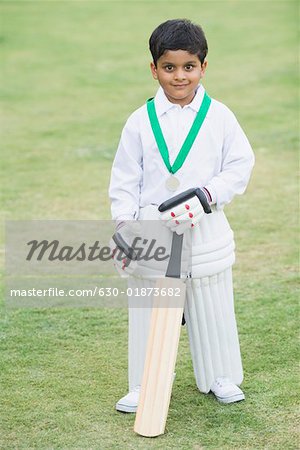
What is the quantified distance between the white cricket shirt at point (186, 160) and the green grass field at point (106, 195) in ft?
2.84

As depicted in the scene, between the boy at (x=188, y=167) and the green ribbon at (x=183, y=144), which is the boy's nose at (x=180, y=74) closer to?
the boy at (x=188, y=167)

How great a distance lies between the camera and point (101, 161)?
8469 millimetres

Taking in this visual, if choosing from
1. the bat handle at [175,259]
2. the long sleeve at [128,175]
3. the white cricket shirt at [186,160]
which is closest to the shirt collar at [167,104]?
the white cricket shirt at [186,160]

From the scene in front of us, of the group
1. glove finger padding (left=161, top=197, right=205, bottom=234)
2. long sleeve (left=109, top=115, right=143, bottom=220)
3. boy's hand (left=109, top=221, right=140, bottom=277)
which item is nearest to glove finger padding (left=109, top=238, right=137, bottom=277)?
boy's hand (left=109, top=221, right=140, bottom=277)

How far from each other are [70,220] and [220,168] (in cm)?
303

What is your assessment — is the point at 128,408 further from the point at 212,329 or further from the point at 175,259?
the point at 175,259

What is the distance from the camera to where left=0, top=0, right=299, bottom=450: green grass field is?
4.20m

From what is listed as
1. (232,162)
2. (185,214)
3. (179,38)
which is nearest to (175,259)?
(185,214)

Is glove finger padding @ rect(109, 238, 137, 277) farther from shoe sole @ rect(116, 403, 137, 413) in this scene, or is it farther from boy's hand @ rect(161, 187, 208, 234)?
shoe sole @ rect(116, 403, 137, 413)

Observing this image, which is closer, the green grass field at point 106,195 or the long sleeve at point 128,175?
the long sleeve at point 128,175

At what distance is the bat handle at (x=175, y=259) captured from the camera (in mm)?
4043

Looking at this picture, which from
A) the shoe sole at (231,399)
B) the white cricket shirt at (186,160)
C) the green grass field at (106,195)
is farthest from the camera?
the shoe sole at (231,399)

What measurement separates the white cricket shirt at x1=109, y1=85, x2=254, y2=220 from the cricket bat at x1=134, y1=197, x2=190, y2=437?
28 centimetres

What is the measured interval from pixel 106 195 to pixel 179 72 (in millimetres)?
3647
